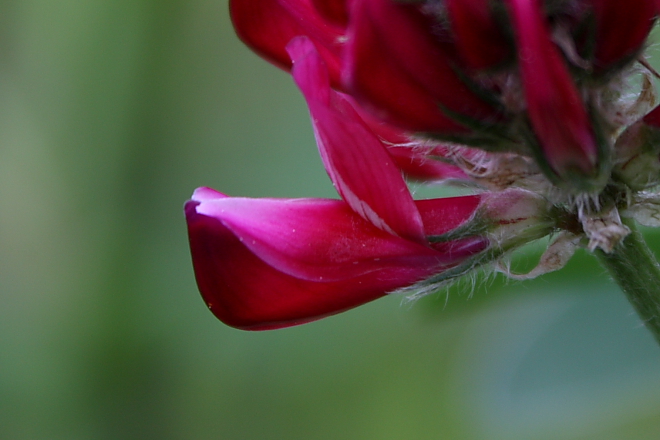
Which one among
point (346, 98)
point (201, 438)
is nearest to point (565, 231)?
point (346, 98)

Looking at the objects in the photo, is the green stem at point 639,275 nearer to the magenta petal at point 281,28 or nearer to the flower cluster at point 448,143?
the flower cluster at point 448,143

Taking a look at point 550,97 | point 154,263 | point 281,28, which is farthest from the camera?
point 154,263

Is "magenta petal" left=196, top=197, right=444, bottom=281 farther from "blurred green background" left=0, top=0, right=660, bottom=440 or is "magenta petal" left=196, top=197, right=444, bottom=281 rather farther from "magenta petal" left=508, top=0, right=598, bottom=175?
"blurred green background" left=0, top=0, right=660, bottom=440

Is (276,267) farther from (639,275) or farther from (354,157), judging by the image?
(639,275)

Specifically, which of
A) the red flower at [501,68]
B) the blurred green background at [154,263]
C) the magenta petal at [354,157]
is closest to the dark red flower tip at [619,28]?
the red flower at [501,68]

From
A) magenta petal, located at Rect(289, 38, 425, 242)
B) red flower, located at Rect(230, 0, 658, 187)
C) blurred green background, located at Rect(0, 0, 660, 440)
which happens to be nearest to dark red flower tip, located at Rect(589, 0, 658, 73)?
red flower, located at Rect(230, 0, 658, 187)

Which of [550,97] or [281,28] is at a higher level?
[281,28]

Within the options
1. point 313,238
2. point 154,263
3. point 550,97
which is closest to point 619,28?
point 550,97
